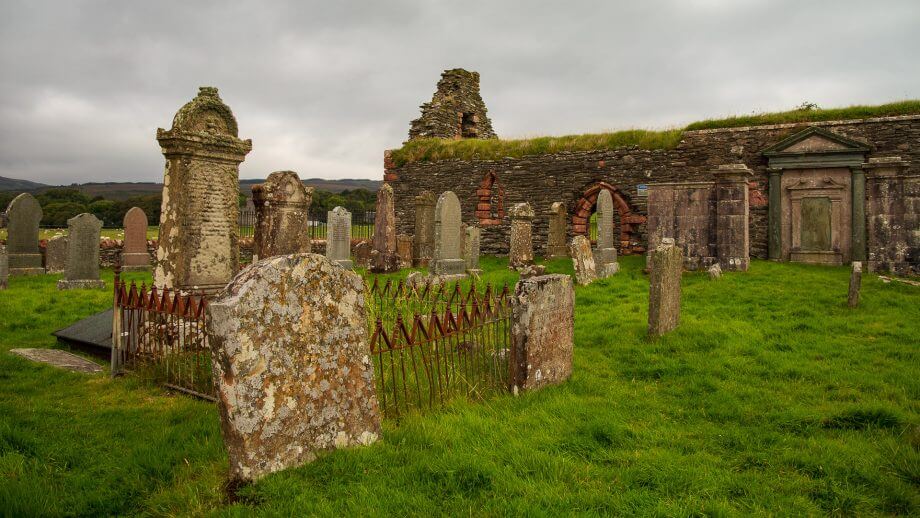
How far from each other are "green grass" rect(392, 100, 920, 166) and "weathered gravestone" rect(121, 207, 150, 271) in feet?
34.3

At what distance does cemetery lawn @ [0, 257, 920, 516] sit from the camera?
3193mm

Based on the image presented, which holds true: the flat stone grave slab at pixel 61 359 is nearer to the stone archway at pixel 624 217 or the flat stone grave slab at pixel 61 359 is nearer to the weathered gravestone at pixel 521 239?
the weathered gravestone at pixel 521 239

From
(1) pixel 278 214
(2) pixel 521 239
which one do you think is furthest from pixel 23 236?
(2) pixel 521 239

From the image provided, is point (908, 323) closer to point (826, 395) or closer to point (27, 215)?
point (826, 395)

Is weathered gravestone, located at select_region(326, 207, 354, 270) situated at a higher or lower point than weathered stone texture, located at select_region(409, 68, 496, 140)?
lower

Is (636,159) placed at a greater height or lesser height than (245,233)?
greater

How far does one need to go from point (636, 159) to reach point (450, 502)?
18.1m

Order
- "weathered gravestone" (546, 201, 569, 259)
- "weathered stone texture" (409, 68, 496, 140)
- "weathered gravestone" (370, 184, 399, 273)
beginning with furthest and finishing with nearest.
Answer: "weathered stone texture" (409, 68, 496, 140), "weathered gravestone" (546, 201, 569, 259), "weathered gravestone" (370, 184, 399, 273)

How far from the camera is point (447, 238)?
14.2m

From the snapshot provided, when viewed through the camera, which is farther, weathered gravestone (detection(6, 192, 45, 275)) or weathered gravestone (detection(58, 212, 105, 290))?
weathered gravestone (detection(6, 192, 45, 275))

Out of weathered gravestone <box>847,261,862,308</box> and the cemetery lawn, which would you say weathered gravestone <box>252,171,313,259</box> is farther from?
weathered gravestone <box>847,261,862,308</box>

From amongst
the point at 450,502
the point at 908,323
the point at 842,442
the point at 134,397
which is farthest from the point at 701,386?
the point at 134,397

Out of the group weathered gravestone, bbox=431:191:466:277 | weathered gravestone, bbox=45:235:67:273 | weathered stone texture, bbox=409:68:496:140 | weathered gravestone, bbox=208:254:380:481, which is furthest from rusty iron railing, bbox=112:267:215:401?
weathered stone texture, bbox=409:68:496:140

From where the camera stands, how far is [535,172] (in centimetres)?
2139
